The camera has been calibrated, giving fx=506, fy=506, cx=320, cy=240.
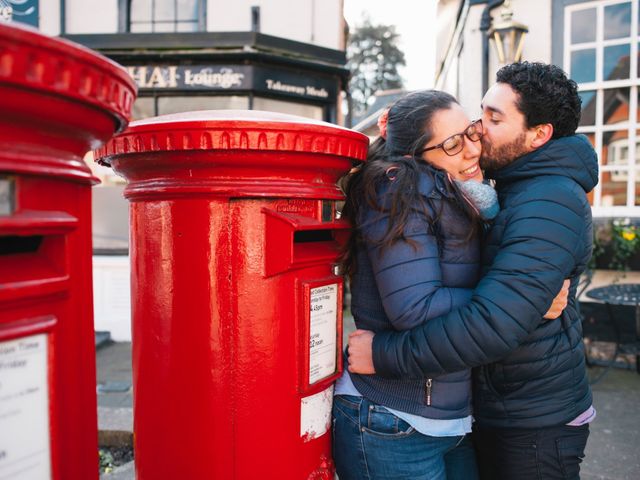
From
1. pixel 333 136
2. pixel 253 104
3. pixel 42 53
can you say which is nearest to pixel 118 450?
pixel 333 136

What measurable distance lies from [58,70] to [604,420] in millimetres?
3997

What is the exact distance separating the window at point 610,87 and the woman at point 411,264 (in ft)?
14.4

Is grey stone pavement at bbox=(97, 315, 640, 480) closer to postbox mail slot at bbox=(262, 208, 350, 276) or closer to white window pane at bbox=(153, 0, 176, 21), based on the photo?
postbox mail slot at bbox=(262, 208, 350, 276)

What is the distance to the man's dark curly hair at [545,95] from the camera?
5.03 feet

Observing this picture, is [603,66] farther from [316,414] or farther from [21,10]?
[21,10]

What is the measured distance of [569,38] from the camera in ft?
16.7

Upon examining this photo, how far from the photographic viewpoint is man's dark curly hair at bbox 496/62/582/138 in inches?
60.4

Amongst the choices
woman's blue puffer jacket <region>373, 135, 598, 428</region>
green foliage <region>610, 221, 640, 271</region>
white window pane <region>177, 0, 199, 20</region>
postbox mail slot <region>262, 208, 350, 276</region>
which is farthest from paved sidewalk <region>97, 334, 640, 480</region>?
white window pane <region>177, 0, 199, 20</region>

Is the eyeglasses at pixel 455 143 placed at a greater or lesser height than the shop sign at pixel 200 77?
lesser

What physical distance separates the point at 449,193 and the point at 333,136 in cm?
35

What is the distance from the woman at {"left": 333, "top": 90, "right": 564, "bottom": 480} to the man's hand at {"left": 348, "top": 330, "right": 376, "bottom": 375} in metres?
0.04

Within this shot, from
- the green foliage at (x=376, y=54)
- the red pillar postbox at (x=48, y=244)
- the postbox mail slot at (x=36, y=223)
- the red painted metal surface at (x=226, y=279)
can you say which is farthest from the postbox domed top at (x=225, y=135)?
the green foliage at (x=376, y=54)

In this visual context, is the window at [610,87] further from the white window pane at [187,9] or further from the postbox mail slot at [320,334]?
the postbox mail slot at [320,334]

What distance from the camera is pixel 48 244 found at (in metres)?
0.83
